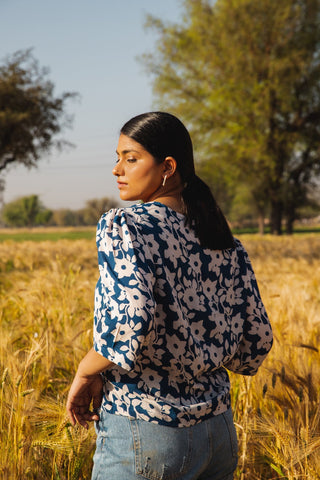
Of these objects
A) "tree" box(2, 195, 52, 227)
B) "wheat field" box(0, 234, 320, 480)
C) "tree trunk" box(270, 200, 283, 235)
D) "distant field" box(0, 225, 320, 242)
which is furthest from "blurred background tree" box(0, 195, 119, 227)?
"wheat field" box(0, 234, 320, 480)

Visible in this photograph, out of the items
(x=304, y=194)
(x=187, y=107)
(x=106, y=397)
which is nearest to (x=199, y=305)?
(x=106, y=397)

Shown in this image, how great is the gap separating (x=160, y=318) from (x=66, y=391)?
1382mm

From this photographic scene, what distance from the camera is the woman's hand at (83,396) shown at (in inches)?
50.6

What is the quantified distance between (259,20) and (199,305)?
24.8 metres

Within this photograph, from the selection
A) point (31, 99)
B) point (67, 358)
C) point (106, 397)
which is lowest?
point (67, 358)

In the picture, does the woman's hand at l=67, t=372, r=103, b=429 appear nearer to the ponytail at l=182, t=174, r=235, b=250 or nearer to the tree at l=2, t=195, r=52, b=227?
the ponytail at l=182, t=174, r=235, b=250

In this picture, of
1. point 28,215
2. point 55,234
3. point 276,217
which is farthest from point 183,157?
point 28,215

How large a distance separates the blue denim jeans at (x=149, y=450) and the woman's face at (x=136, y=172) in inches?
25.0

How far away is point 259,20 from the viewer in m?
23.2

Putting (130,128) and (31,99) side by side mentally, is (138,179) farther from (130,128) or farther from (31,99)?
(31,99)

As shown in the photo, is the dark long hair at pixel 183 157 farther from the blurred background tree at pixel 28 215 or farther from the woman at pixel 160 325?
the blurred background tree at pixel 28 215

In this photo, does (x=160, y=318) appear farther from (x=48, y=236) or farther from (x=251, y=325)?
(x=48, y=236)

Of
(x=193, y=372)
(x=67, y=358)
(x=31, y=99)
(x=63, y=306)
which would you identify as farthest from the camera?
(x=31, y=99)

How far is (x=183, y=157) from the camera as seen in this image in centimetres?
143
